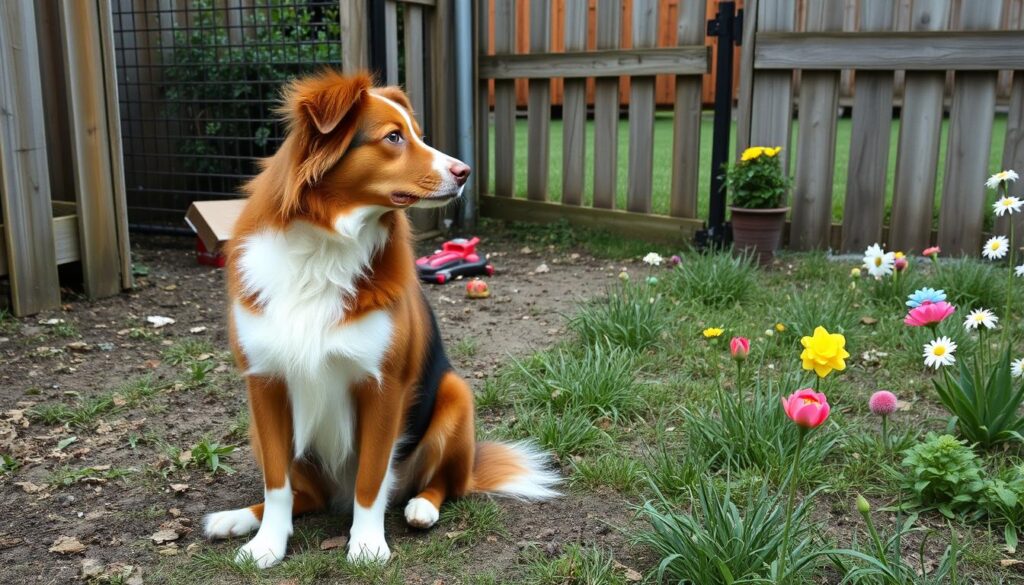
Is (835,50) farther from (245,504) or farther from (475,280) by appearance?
(245,504)

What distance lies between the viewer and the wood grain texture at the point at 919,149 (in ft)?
17.5

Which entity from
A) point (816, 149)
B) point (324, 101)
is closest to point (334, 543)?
point (324, 101)

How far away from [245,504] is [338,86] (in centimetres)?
139

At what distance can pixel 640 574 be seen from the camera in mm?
2328

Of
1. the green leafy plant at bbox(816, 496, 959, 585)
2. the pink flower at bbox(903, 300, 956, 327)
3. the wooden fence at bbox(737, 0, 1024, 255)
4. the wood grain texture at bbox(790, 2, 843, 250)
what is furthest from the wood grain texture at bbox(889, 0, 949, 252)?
the green leafy plant at bbox(816, 496, 959, 585)

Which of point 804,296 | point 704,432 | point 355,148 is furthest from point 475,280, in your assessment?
point 355,148

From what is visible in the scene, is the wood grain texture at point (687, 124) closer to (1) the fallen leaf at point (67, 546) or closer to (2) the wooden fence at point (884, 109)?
(2) the wooden fence at point (884, 109)

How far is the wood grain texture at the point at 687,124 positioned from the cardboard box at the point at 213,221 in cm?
295

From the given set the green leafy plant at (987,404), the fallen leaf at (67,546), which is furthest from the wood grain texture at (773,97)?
the fallen leaf at (67,546)

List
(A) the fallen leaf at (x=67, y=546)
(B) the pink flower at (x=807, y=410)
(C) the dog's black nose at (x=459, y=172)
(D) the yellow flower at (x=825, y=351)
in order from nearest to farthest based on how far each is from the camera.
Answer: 1. (B) the pink flower at (x=807, y=410)
2. (D) the yellow flower at (x=825, y=351)
3. (C) the dog's black nose at (x=459, y=172)
4. (A) the fallen leaf at (x=67, y=546)

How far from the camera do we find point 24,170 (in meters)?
4.54

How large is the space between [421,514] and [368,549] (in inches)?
8.7

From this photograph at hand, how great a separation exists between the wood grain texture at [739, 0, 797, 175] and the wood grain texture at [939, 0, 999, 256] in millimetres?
975

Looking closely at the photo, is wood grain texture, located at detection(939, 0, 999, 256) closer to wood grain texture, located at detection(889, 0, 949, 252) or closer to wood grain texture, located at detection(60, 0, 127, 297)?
wood grain texture, located at detection(889, 0, 949, 252)
